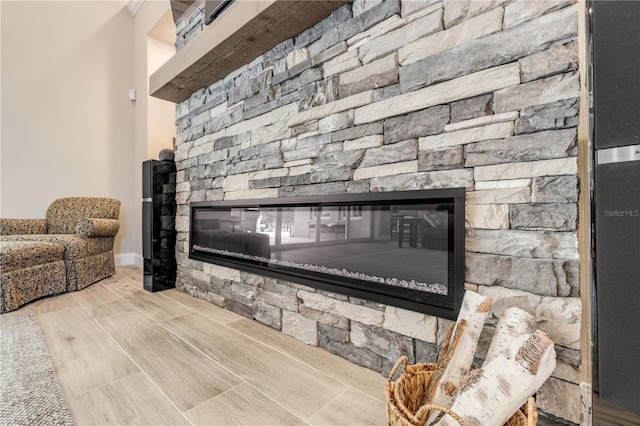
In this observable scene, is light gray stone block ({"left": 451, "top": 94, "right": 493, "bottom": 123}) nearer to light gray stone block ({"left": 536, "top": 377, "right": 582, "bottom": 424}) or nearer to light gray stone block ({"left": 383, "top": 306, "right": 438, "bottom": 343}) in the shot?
light gray stone block ({"left": 383, "top": 306, "right": 438, "bottom": 343})

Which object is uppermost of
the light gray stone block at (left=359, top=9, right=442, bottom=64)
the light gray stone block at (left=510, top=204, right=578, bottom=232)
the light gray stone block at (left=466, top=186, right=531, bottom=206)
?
the light gray stone block at (left=359, top=9, right=442, bottom=64)

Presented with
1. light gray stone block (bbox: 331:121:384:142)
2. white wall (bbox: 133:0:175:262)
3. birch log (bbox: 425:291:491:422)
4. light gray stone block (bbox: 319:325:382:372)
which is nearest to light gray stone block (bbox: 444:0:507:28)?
light gray stone block (bbox: 331:121:384:142)

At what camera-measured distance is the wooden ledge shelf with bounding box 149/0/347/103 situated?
4.70ft

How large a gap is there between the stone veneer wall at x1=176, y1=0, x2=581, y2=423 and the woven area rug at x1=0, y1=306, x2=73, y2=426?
0.95 m

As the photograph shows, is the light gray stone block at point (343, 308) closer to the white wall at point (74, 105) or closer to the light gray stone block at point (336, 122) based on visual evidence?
the light gray stone block at point (336, 122)

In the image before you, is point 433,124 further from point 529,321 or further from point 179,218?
point 179,218

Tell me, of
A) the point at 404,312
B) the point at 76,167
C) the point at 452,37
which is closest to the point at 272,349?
the point at 404,312

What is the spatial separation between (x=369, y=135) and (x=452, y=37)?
0.46m

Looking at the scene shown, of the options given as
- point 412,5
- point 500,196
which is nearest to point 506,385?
point 500,196

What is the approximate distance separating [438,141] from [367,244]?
506mm

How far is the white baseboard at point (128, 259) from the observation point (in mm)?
3674

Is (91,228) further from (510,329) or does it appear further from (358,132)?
(510,329)

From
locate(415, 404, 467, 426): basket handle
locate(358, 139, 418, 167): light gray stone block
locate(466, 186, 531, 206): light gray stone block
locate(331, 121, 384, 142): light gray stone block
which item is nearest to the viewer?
locate(415, 404, 467, 426): basket handle

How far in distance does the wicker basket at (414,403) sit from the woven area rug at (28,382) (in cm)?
101
